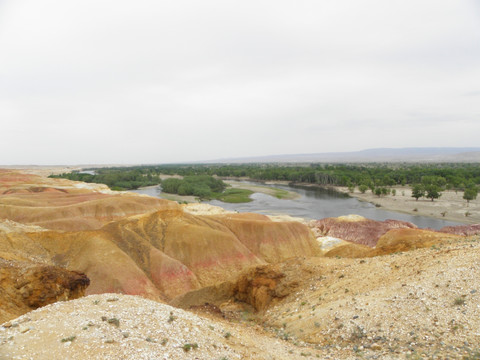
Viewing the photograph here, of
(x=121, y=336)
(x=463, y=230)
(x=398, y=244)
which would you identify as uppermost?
(x=121, y=336)

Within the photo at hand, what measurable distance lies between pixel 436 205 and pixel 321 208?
32851 millimetres

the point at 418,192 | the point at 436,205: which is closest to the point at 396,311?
the point at 436,205

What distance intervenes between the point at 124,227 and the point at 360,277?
29778 millimetres

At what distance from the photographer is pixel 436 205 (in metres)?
80.1

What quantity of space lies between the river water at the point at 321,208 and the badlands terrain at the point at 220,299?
36.1 metres

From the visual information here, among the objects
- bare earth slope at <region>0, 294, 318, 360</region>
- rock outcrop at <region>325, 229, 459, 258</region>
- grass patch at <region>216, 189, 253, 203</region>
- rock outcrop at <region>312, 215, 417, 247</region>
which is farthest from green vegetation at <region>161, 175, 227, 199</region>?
bare earth slope at <region>0, 294, 318, 360</region>

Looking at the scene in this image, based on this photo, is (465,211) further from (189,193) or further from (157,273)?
(189,193)

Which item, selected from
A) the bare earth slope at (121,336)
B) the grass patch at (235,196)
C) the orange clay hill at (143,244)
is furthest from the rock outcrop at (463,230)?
the grass patch at (235,196)

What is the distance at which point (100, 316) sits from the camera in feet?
33.9

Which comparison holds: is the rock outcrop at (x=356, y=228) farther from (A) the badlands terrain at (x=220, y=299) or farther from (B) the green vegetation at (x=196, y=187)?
(B) the green vegetation at (x=196, y=187)

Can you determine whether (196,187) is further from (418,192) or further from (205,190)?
(418,192)

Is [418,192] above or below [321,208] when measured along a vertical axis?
above

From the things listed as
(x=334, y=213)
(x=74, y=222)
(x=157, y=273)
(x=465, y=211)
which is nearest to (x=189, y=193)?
(x=334, y=213)

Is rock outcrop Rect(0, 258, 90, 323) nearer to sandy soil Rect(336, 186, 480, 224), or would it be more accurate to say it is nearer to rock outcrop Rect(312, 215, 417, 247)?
rock outcrop Rect(312, 215, 417, 247)
